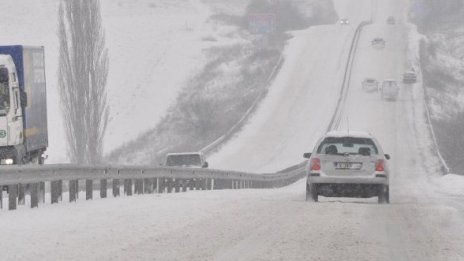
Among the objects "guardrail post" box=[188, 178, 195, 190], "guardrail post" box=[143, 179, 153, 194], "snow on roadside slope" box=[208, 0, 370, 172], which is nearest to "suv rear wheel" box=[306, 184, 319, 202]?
"guardrail post" box=[143, 179, 153, 194]

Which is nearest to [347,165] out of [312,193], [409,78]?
[312,193]

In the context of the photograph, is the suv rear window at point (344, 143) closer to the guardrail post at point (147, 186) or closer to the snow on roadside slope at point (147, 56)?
the guardrail post at point (147, 186)

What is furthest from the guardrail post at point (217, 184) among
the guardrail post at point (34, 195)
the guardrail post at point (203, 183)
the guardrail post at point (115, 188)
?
the guardrail post at point (34, 195)

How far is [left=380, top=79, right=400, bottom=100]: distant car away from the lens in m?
83.6

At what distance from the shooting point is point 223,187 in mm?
36750

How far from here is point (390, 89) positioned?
83812mm

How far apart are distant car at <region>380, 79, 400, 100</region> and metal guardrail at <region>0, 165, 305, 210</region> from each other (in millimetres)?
42075

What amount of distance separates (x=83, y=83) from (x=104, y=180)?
3206 centimetres

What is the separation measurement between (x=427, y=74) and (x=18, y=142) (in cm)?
7131

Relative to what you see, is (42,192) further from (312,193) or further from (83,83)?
(83,83)

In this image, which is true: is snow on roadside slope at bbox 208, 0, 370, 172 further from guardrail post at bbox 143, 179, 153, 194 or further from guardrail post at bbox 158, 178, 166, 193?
guardrail post at bbox 143, 179, 153, 194

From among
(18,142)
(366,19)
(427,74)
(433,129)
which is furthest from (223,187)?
(366,19)

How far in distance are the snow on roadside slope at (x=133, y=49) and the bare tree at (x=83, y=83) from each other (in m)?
13.6

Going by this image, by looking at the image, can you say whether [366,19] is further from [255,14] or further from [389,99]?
[389,99]
